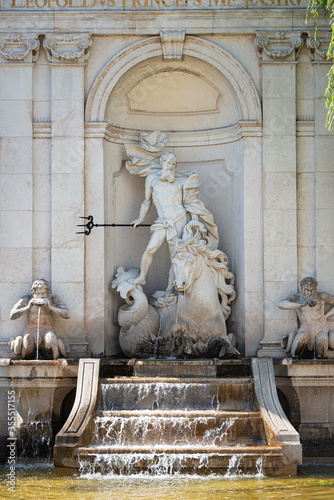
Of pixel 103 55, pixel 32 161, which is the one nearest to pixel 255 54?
pixel 103 55

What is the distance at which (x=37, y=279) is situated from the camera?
1437cm

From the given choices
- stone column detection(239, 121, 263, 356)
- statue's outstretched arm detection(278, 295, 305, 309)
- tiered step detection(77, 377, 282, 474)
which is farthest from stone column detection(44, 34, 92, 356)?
statue's outstretched arm detection(278, 295, 305, 309)

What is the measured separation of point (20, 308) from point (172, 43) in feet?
14.4

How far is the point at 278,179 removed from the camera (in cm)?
1456

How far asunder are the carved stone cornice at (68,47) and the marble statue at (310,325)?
14.9ft

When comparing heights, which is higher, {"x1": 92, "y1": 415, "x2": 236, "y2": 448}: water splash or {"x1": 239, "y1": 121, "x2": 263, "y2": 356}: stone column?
{"x1": 239, "y1": 121, "x2": 263, "y2": 356}: stone column

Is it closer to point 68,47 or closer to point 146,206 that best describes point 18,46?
point 68,47

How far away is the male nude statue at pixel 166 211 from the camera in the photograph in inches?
585

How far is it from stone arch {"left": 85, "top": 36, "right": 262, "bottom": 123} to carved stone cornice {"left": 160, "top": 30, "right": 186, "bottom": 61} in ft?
0.26

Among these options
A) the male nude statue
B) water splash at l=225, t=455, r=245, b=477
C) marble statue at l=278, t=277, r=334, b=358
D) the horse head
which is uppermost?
the male nude statue

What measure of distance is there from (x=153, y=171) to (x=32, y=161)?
1.82m

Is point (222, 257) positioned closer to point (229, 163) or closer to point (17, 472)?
point (229, 163)

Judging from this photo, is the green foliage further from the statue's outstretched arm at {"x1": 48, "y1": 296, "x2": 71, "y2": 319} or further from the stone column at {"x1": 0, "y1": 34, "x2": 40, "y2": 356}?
the statue's outstretched arm at {"x1": 48, "y1": 296, "x2": 71, "y2": 319}

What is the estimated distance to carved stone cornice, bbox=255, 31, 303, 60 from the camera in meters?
14.6
